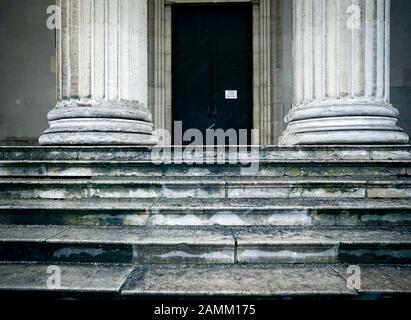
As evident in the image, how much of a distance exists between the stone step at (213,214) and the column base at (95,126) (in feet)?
4.81

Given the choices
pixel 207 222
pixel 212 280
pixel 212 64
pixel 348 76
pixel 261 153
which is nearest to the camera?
pixel 212 280

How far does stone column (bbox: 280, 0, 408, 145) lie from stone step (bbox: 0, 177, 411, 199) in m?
1.20

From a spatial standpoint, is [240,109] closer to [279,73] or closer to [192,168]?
[279,73]

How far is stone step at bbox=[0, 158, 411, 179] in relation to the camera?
11.8ft

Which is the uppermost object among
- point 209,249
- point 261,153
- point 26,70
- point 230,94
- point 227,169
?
point 26,70

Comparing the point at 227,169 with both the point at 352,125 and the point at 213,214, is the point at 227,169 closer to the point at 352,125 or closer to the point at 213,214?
the point at 213,214

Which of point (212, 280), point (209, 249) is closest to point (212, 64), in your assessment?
point (209, 249)

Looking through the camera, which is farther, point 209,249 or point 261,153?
point 261,153

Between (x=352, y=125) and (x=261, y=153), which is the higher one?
(x=352, y=125)

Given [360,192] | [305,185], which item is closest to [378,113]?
[360,192]

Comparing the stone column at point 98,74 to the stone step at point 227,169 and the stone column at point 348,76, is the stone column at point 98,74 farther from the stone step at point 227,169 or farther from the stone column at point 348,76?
the stone column at point 348,76

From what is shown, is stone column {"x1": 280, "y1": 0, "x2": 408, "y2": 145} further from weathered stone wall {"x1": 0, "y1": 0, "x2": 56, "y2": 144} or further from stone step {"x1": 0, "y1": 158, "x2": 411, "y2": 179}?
weathered stone wall {"x1": 0, "y1": 0, "x2": 56, "y2": 144}

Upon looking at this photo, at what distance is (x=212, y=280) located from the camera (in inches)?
85.6

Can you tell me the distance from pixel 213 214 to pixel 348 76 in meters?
3.01
